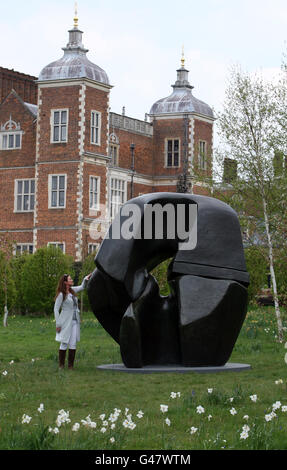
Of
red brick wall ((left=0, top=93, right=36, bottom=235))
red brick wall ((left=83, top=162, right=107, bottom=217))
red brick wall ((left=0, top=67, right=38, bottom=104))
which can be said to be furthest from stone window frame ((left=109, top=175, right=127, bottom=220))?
red brick wall ((left=0, top=67, right=38, bottom=104))

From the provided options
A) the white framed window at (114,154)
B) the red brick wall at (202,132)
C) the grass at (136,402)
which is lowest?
A: the grass at (136,402)

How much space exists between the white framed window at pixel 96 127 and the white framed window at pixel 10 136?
4.93m

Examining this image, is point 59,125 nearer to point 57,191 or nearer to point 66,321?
point 57,191

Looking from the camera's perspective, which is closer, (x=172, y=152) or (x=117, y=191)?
(x=117, y=191)

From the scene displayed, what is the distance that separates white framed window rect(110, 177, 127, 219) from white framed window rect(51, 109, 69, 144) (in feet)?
16.4

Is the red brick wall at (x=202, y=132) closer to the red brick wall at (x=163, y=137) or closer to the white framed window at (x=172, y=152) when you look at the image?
the red brick wall at (x=163, y=137)

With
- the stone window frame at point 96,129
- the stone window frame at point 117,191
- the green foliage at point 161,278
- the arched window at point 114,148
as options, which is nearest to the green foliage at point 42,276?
the green foliage at point 161,278

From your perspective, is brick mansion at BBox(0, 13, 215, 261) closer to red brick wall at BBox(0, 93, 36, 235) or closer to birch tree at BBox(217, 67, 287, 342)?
red brick wall at BBox(0, 93, 36, 235)

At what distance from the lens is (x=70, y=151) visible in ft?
136

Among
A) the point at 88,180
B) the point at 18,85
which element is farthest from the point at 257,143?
the point at 18,85

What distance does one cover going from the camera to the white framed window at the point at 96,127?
42331mm

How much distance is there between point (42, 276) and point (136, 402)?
20.7 meters
